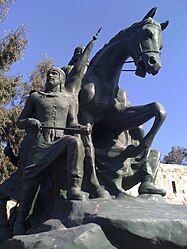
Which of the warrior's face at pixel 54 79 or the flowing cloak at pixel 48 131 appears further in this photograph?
the warrior's face at pixel 54 79

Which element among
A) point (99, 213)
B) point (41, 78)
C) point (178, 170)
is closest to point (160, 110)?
point (99, 213)

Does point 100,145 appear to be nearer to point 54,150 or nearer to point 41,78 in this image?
point 54,150

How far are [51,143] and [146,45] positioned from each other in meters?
1.32

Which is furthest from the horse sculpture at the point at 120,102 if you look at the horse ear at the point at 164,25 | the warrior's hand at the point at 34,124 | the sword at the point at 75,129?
the warrior's hand at the point at 34,124

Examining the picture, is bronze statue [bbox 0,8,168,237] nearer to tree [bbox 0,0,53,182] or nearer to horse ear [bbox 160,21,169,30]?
horse ear [bbox 160,21,169,30]

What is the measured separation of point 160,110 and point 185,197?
57.0 feet

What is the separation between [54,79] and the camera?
17.3 ft

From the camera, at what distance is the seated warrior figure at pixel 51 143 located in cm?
455

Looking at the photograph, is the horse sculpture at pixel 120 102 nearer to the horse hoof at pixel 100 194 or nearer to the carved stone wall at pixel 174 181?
the horse hoof at pixel 100 194

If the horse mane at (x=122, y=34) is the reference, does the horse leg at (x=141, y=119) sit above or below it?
below

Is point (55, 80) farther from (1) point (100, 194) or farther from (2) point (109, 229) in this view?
(2) point (109, 229)

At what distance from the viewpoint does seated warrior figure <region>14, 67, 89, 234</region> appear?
4.55m

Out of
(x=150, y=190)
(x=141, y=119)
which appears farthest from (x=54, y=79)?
(x=150, y=190)

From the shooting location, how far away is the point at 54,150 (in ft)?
15.6
